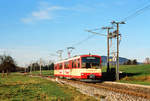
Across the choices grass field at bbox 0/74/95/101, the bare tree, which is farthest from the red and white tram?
the bare tree

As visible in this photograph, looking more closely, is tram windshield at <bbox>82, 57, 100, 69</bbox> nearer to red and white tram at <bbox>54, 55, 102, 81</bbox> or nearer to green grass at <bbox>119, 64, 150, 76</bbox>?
red and white tram at <bbox>54, 55, 102, 81</bbox>

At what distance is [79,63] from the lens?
27.4 meters

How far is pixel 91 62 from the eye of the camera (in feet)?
90.2

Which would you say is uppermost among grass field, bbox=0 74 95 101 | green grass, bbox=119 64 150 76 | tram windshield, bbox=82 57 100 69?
tram windshield, bbox=82 57 100 69

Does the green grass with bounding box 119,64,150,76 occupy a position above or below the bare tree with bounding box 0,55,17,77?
below

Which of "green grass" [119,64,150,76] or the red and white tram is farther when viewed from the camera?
"green grass" [119,64,150,76]

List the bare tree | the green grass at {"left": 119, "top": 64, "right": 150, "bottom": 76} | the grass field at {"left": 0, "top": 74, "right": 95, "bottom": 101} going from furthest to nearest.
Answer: the bare tree, the green grass at {"left": 119, "top": 64, "right": 150, "bottom": 76}, the grass field at {"left": 0, "top": 74, "right": 95, "bottom": 101}

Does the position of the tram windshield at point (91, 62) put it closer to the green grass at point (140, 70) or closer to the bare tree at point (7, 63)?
the green grass at point (140, 70)

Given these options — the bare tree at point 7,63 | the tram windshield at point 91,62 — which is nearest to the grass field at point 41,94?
the tram windshield at point 91,62

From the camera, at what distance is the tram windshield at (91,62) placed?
89.0ft

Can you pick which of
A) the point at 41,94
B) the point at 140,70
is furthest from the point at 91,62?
the point at 140,70

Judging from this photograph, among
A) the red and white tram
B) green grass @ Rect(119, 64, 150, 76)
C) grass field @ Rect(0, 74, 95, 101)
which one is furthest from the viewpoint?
green grass @ Rect(119, 64, 150, 76)

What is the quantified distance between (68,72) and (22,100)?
66.5 ft

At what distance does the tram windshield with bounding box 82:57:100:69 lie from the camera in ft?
89.0
